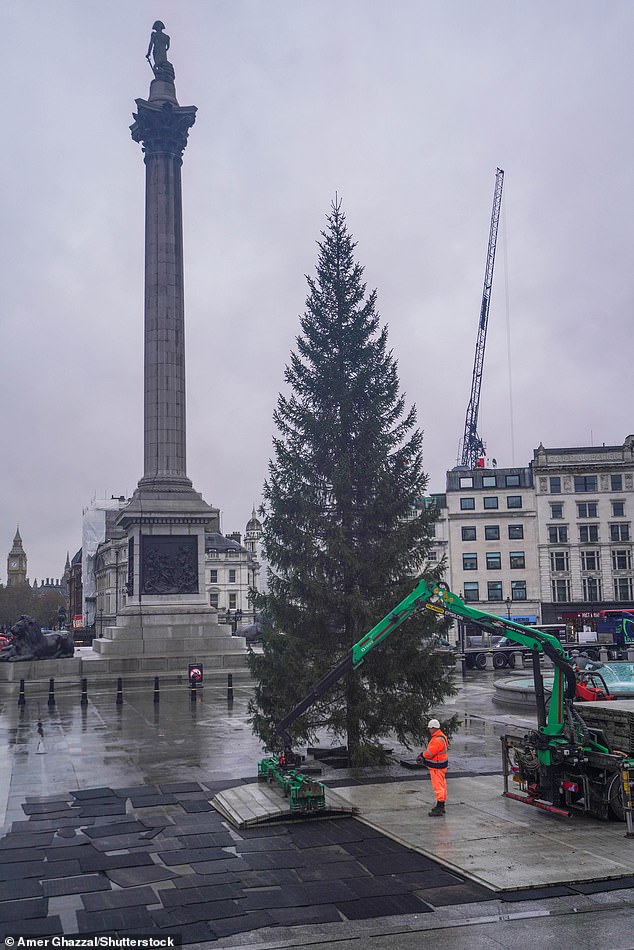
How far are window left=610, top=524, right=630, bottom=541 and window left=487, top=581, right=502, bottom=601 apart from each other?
11.0 metres

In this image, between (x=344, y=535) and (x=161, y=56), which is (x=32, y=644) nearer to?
(x=344, y=535)

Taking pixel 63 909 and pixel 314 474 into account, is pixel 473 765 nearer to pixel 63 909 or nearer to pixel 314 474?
pixel 314 474

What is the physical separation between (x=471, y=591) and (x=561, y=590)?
26.5ft

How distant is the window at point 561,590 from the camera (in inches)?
3081

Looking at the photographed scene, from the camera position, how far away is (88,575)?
12244 cm

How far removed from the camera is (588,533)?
3098 inches

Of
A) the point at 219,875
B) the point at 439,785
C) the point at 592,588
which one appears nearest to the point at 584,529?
the point at 592,588

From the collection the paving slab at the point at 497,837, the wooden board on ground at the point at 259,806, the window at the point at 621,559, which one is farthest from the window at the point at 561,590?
the wooden board on ground at the point at 259,806

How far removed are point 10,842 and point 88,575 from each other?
11382 cm

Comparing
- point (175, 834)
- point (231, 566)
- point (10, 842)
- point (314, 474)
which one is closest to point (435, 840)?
point (175, 834)

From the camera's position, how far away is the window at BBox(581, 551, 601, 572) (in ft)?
256

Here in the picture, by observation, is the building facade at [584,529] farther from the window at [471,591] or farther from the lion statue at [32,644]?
the lion statue at [32,644]

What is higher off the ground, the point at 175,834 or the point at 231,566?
the point at 231,566

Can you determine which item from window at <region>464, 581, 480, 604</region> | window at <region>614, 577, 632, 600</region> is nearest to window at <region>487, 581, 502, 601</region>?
window at <region>464, 581, 480, 604</region>
